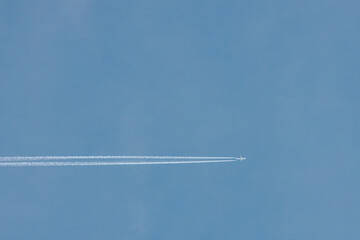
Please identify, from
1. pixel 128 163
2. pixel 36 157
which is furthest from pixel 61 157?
pixel 128 163

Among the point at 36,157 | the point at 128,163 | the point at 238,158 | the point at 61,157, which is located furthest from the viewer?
the point at 238,158

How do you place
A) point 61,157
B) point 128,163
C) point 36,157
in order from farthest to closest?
point 128,163 → point 61,157 → point 36,157

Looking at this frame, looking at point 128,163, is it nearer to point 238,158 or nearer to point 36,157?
point 36,157

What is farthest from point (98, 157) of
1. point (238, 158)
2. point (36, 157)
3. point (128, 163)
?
point (238, 158)

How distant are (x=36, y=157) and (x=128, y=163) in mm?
15457

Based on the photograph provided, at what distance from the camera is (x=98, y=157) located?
2985 inches

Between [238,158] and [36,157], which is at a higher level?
[238,158]

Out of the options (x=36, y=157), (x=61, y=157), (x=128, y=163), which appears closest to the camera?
(x=36, y=157)

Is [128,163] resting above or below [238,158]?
below

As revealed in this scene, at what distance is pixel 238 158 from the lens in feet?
364

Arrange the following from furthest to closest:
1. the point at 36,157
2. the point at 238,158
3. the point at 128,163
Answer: the point at 238,158, the point at 128,163, the point at 36,157

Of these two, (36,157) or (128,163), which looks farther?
(128,163)

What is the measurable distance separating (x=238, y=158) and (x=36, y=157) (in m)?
56.6

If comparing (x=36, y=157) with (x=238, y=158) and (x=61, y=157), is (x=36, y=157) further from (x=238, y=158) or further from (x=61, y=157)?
(x=238, y=158)
